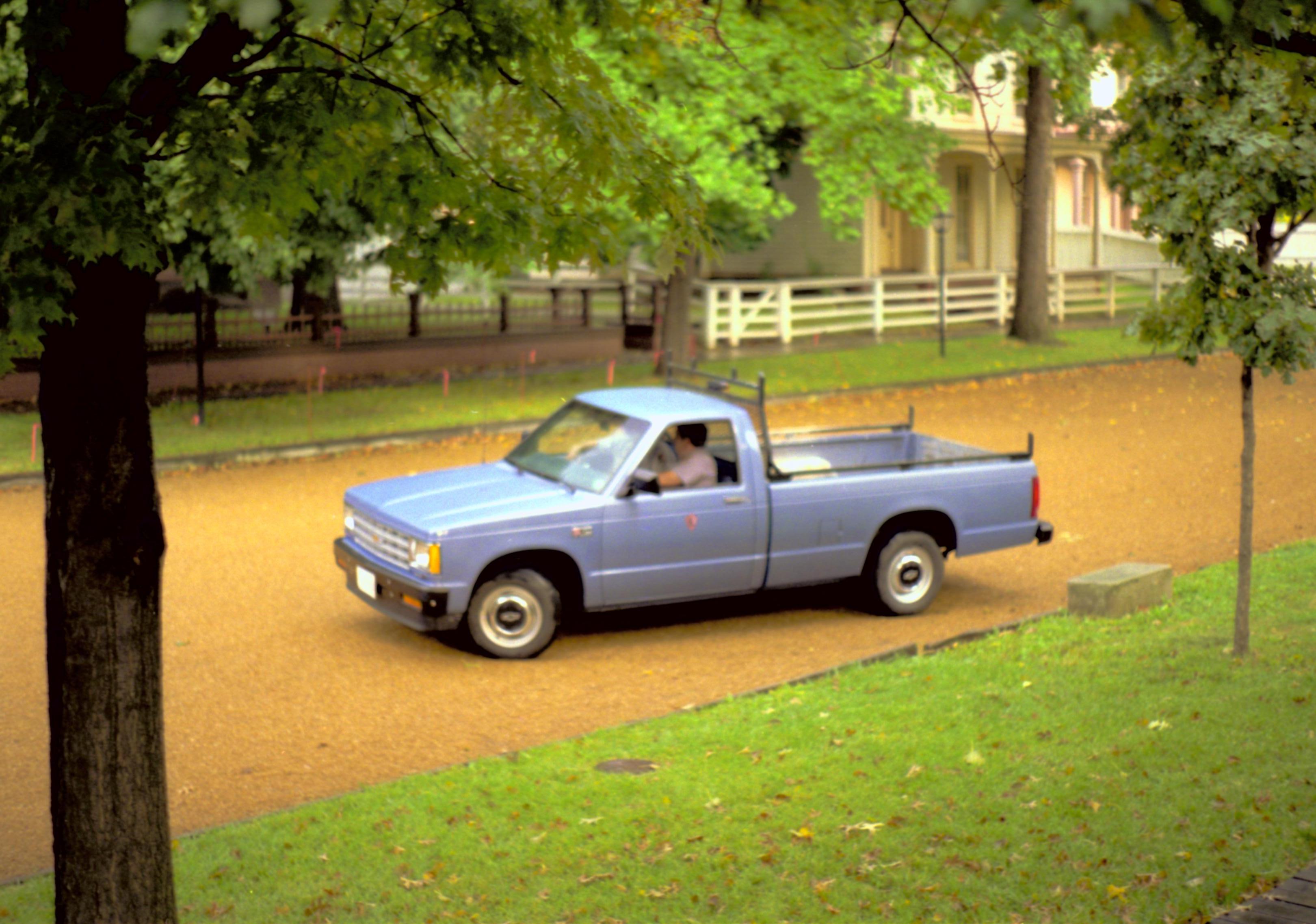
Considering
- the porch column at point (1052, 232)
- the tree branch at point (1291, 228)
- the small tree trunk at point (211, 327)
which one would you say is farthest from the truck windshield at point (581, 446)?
the porch column at point (1052, 232)

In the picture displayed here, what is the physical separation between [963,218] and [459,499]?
32.7 metres

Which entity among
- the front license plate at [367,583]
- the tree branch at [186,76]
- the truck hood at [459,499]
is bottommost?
the front license plate at [367,583]

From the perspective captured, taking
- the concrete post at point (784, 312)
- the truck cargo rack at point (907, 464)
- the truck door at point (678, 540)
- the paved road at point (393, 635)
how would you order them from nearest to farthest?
1. the paved road at point (393, 635)
2. the truck door at point (678, 540)
3. the truck cargo rack at point (907, 464)
4. the concrete post at point (784, 312)

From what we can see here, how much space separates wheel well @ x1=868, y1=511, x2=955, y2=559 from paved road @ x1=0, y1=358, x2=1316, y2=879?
559 millimetres

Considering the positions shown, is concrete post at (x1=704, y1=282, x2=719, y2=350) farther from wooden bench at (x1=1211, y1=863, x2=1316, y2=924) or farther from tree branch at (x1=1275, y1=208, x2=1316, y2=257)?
wooden bench at (x1=1211, y1=863, x2=1316, y2=924)

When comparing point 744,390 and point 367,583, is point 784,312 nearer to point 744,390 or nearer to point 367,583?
point 744,390

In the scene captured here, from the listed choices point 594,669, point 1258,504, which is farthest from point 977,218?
point 594,669

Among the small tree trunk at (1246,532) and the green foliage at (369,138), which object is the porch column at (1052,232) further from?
the green foliage at (369,138)

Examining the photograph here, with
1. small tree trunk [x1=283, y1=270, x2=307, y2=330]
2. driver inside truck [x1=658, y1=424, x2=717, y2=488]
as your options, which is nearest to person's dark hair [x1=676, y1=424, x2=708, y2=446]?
driver inside truck [x1=658, y1=424, x2=717, y2=488]

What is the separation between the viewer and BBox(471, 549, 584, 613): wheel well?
10.1 m

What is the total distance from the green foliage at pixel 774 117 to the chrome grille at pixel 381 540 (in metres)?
8.80

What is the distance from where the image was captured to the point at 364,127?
6793 millimetres

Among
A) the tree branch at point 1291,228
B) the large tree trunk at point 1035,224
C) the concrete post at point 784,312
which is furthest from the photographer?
the concrete post at point 784,312

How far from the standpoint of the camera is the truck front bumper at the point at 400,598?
384 inches
